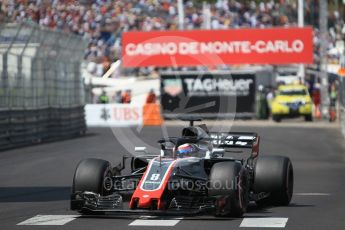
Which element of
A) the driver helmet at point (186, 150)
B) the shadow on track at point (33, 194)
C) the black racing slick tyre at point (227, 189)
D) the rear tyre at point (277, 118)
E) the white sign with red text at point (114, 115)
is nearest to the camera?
the black racing slick tyre at point (227, 189)

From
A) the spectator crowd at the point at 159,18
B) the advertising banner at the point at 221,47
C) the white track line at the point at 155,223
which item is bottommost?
the white track line at the point at 155,223

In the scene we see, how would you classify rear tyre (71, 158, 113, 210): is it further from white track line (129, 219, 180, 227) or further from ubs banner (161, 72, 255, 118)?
ubs banner (161, 72, 255, 118)

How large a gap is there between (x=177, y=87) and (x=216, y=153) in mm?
35325

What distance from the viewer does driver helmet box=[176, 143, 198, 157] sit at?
13.3m

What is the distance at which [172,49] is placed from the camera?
1895 inches

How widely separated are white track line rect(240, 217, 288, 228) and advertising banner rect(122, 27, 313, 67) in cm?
3467

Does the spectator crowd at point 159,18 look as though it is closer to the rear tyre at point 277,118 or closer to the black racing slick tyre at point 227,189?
the rear tyre at point 277,118

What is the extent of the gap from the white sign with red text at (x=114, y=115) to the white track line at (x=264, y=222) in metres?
31.7

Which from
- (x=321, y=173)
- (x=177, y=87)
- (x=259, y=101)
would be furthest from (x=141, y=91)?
(x=321, y=173)

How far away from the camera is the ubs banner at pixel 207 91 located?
48219 mm

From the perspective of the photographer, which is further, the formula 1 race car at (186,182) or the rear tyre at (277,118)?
the rear tyre at (277,118)

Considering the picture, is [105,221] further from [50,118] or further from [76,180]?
[50,118]

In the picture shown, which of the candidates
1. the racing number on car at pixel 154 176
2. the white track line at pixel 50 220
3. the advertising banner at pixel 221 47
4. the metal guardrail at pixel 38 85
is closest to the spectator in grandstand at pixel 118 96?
the advertising banner at pixel 221 47

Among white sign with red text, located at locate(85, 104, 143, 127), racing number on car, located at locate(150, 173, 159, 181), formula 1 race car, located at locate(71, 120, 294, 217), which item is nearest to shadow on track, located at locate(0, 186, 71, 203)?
formula 1 race car, located at locate(71, 120, 294, 217)
